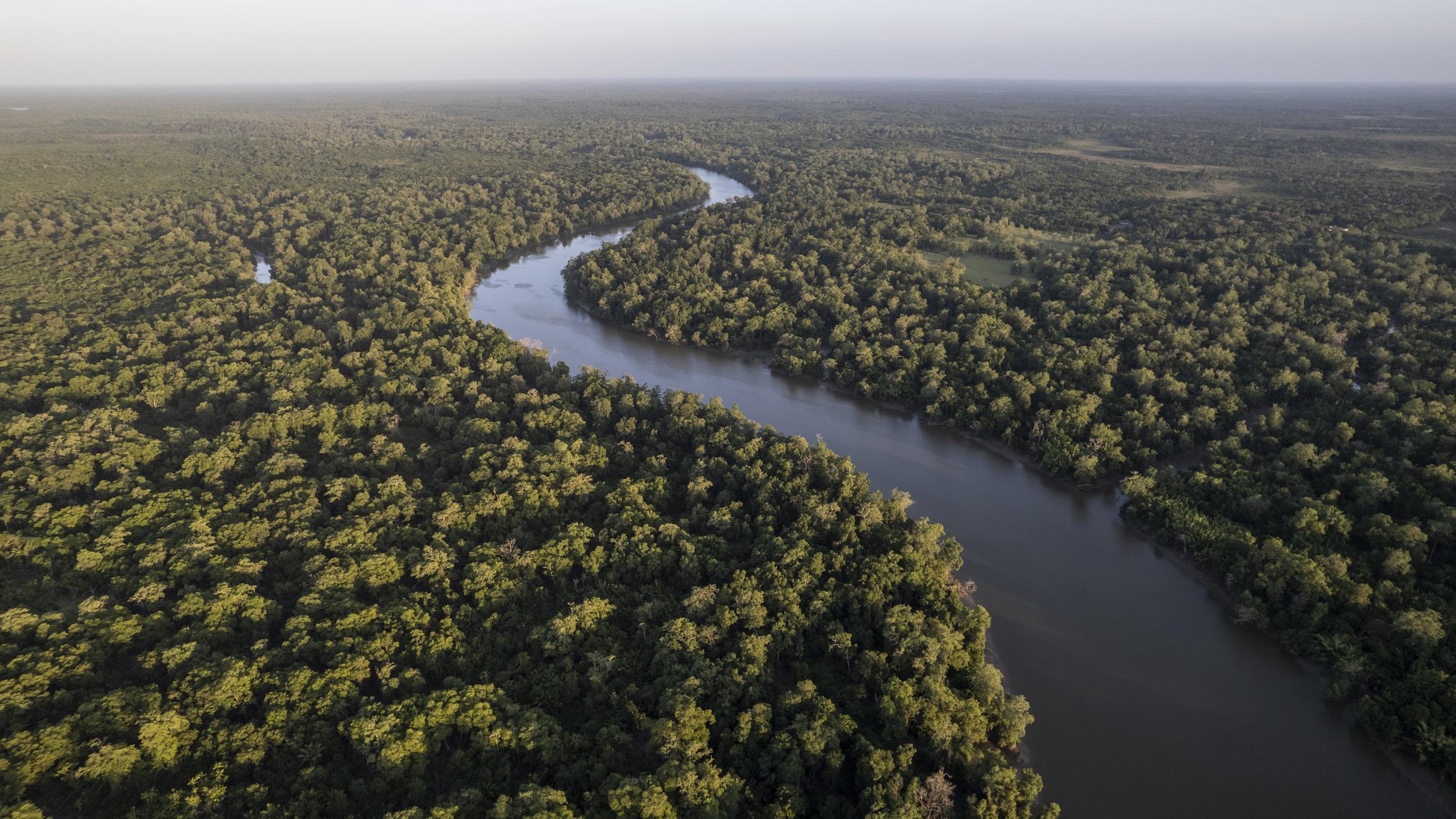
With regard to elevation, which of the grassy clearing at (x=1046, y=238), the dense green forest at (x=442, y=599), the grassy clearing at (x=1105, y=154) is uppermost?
the grassy clearing at (x=1105, y=154)

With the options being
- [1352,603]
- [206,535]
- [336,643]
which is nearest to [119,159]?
[206,535]

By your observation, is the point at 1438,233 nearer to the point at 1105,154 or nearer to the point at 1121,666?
the point at 1105,154

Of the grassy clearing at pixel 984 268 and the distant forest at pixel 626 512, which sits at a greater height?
the grassy clearing at pixel 984 268

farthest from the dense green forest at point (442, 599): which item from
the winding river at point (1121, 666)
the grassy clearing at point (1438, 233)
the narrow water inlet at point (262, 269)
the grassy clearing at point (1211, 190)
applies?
the grassy clearing at point (1211, 190)

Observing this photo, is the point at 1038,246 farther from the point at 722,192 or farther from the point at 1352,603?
the point at 722,192

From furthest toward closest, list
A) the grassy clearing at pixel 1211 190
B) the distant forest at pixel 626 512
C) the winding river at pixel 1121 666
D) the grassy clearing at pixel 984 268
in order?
the grassy clearing at pixel 1211 190, the grassy clearing at pixel 984 268, the winding river at pixel 1121 666, the distant forest at pixel 626 512

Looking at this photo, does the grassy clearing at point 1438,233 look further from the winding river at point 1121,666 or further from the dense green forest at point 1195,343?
the winding river at point 1121,666

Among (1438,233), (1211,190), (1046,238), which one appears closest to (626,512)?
(1046,238)

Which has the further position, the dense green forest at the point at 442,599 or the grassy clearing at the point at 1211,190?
the grassy clearing at the point at 1211,190

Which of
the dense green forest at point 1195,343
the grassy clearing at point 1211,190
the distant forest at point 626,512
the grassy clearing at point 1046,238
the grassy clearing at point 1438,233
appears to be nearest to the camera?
the distant forest at point 626,512
